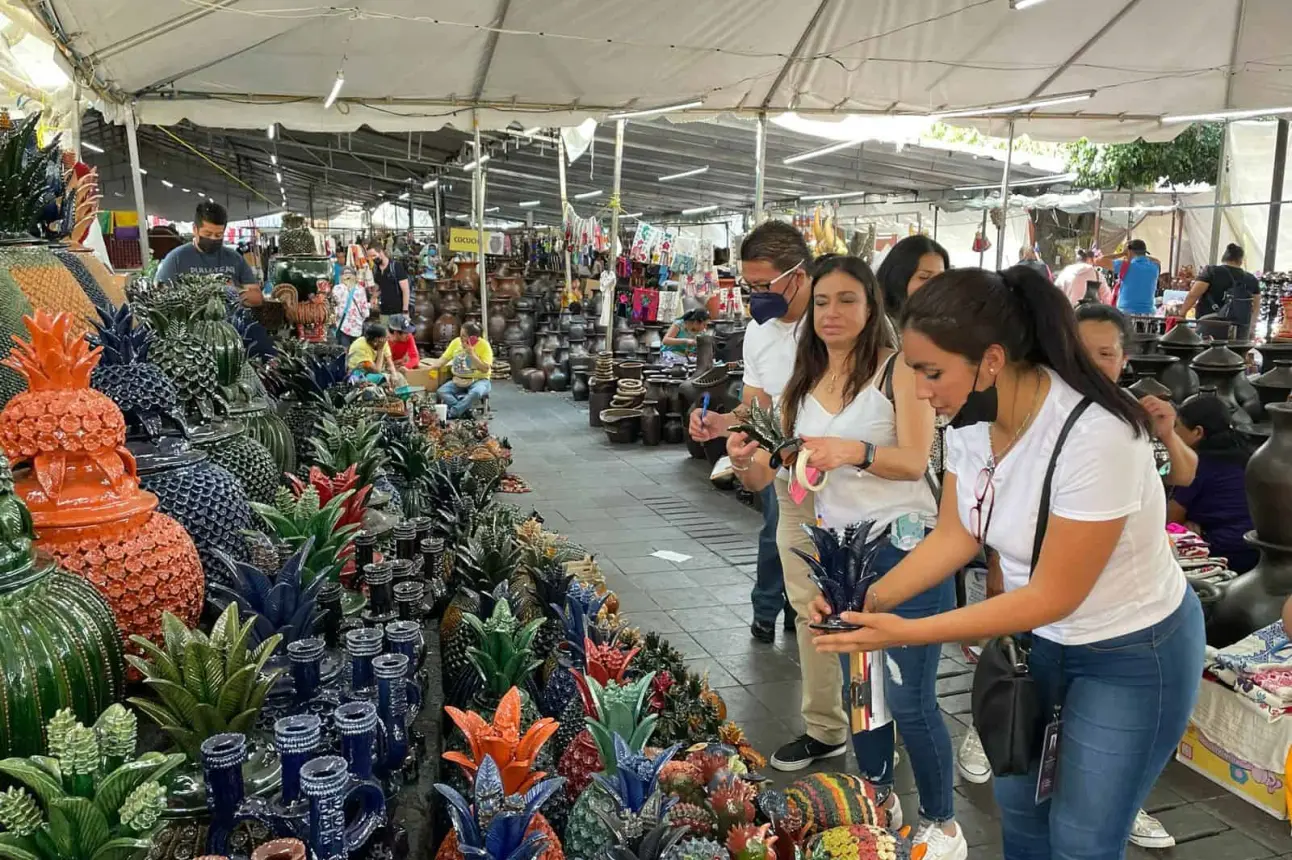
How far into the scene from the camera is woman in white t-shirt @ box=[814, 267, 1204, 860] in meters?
1.34

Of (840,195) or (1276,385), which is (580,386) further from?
(840,195)

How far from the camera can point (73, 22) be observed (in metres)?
3.88

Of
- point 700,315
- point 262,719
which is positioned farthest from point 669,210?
point 262,719

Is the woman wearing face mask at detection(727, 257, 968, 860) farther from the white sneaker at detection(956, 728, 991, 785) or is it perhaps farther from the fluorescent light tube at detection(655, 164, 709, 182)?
the fluorescent light tube at detection(655, 164, 709, 182)

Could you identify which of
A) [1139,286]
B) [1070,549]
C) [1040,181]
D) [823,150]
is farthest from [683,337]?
[1070,549]

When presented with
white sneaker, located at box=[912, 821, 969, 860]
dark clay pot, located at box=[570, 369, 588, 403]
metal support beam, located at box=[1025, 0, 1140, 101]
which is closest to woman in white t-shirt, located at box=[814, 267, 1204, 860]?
white sneaker, located at box=[912, 821, 969, 860]

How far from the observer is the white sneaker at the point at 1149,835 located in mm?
2271

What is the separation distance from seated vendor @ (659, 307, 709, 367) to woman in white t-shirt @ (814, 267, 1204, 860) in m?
6.83

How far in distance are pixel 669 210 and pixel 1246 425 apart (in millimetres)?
17262

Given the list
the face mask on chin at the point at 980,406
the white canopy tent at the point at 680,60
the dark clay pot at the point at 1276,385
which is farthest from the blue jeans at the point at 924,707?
the white canopy tent at the point at 680,60

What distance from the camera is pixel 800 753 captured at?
8.51 feet

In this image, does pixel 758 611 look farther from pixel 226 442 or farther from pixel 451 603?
pixel 226 442

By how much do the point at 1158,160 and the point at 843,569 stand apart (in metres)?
10.0

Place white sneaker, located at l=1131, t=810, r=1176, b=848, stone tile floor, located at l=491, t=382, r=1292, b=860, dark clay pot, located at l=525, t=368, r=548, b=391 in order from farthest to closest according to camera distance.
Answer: dark clay pot, located at l=525, t=368, r=548, b=391 → stone tile floor, located at l=491, t=382, r=1292, b=860 → white sneaker, located at l=1131, t=810, r=1176, b=848
